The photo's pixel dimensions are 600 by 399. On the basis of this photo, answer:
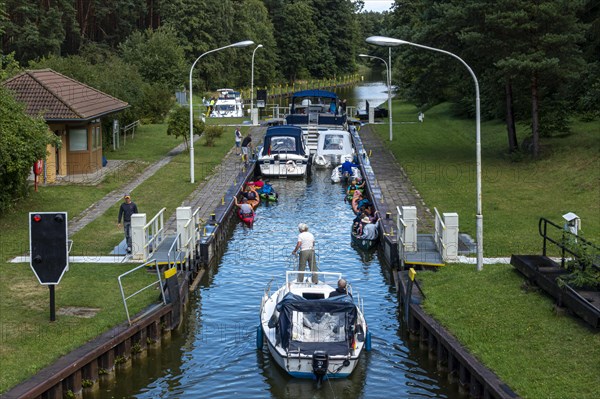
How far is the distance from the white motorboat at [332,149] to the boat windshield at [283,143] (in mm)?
2031

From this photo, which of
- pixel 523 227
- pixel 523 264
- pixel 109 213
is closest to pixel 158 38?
pixel 109 213

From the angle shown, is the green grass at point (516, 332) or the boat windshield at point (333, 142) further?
the boat windshield at point (333, 142)

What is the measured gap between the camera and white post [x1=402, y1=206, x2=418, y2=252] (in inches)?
1148

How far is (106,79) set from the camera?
5794 cm

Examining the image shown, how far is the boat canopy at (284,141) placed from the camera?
172ft

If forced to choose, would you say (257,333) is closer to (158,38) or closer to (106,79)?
(106,79)

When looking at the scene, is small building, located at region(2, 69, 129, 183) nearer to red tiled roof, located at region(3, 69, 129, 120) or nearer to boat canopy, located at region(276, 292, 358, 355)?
red tiled roof, located at region(3, 69, 129, 120)

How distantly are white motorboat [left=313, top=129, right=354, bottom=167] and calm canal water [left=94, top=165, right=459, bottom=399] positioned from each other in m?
18.5

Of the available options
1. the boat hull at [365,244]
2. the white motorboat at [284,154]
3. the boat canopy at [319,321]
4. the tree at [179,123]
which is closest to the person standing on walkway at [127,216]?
the boat hull at [365,244]

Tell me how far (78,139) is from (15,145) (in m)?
11.0

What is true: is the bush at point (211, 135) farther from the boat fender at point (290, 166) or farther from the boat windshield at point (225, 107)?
the boat windshield at point (225, 107)

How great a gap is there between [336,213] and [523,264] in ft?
56.2

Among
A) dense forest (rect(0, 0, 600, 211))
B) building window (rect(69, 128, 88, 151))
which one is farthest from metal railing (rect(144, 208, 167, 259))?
building window (rect(69, 128, 88, 151))

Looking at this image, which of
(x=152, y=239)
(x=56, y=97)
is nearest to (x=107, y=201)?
(x=56, y=97)
